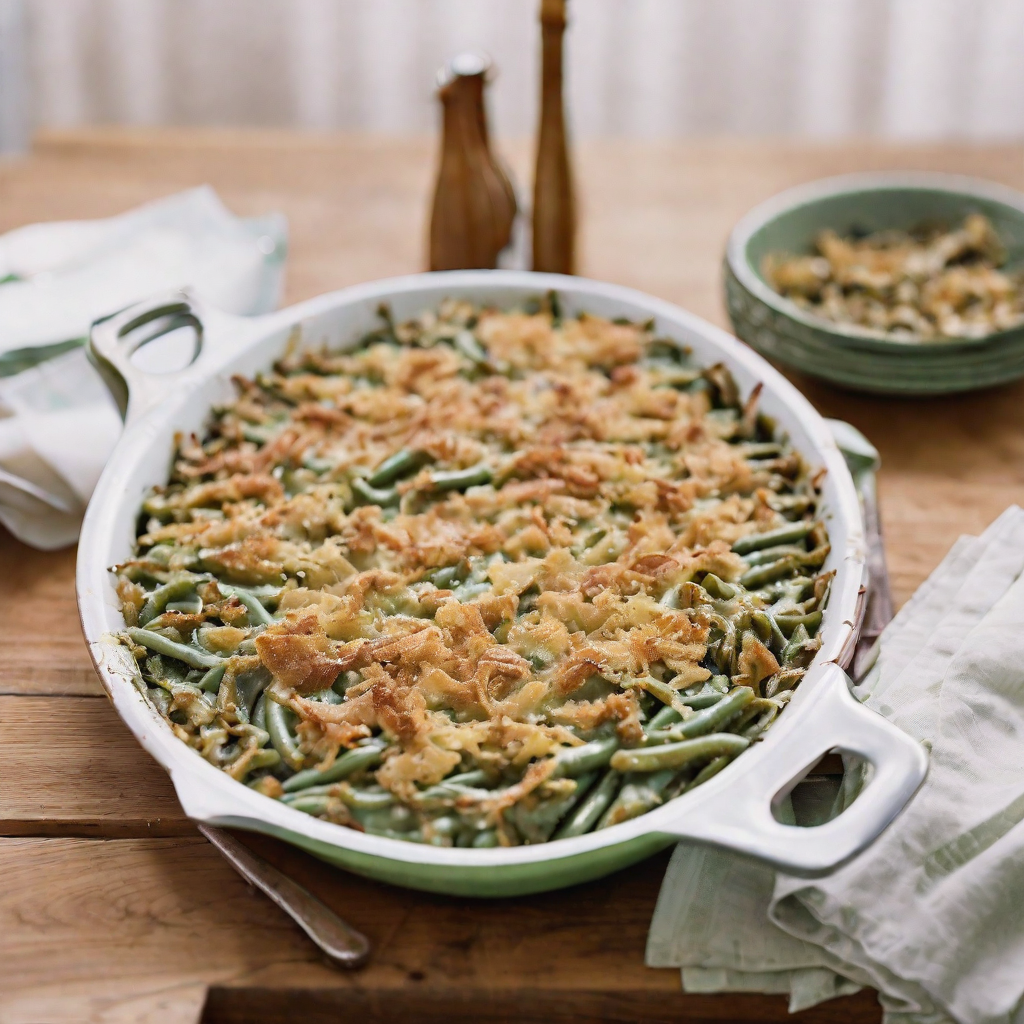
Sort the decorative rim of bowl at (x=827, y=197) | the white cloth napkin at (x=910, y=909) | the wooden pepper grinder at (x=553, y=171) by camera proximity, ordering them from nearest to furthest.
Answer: the white cloth napkin at (x=910, y=909), the decorative rim of bowl at (x=827, y=197), the wooden pepper grinder at (x=553, y=171)

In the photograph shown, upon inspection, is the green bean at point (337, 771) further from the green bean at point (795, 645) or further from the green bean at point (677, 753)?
the green bean at point (795, 645)

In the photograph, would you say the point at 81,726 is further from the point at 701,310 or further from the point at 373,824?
the point at 701,310

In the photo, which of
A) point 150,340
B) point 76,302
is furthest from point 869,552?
point 76,302

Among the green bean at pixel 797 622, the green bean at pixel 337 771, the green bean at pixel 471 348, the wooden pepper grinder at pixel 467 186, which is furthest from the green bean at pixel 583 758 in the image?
the wooden pepper grinder at pixel 467 186

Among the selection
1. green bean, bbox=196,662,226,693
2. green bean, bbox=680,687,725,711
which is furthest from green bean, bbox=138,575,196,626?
green bean, bbox=680,687,725,711

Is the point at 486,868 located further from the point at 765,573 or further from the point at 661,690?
the point at 765,573

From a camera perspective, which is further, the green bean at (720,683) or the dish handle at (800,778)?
the green bean at (720,683)
